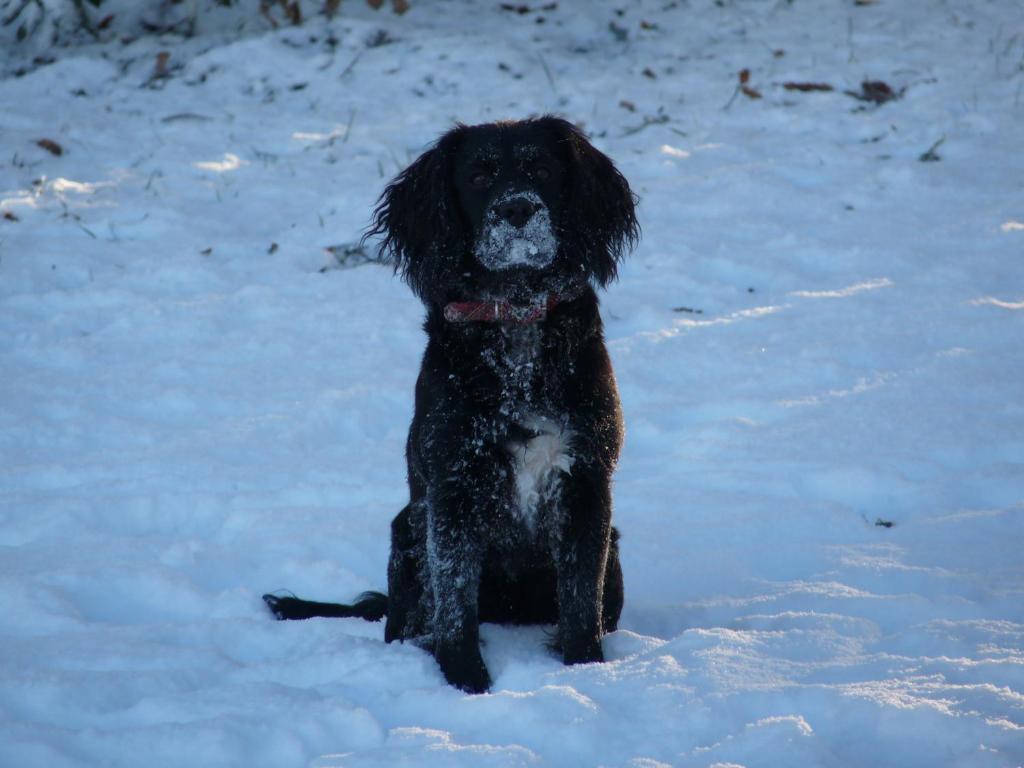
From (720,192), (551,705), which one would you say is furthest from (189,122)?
(551,705)

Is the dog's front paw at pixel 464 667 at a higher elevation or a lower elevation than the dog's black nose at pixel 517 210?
lower

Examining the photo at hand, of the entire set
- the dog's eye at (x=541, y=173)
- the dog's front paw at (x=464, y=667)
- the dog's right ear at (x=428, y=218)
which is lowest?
the dog's front paw at (x=464, y=667)

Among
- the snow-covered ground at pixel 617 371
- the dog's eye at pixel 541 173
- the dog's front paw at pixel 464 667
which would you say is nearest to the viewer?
the snow-covered ground at pixel 617 371

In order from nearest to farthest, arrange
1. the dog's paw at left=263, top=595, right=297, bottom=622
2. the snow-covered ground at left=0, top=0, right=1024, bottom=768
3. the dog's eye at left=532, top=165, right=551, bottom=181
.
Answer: the snow-covered ground at left=0, top=0, right=1024, bottom=768 → the dog's eye at left=532, top=165, right=551, bottom=181 → the dog's paw at left=263, top=595, right=297, bottom=622

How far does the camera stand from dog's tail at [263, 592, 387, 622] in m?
3.38

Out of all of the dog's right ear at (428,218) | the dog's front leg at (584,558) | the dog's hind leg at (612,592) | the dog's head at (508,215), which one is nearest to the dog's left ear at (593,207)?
the dog's head at (508,215)

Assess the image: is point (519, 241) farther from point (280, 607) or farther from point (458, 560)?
point (280, 607)

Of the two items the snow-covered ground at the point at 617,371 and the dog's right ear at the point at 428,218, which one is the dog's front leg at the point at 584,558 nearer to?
the snow-covered ground at the point at 617,371

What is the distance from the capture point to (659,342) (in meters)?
5.48

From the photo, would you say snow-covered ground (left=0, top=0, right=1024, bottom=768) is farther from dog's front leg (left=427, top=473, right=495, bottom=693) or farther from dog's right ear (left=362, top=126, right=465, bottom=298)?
dog's right ear (left=362, top=126, right=465, bottom=298)

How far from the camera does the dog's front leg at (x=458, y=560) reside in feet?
9.72

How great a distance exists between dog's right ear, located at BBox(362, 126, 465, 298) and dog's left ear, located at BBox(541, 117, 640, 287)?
346 mm

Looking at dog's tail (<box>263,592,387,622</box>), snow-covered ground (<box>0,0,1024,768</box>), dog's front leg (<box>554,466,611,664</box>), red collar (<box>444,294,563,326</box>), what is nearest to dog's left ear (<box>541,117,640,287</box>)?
red collar (<box>444,294,563,326</box>)

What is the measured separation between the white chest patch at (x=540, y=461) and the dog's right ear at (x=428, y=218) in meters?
0.61
